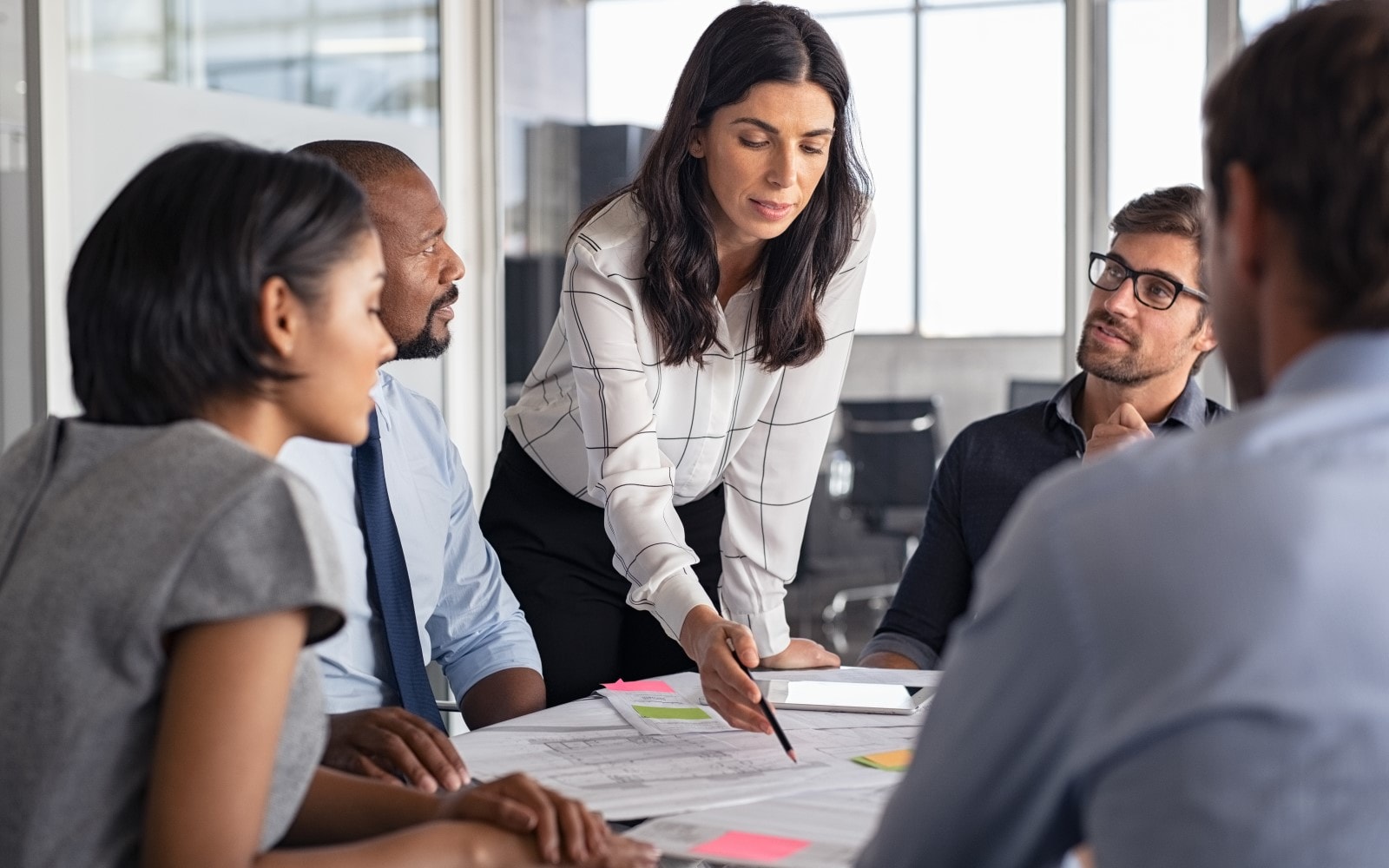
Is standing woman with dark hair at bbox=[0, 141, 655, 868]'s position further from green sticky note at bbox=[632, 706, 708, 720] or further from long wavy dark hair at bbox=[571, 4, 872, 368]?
long wavy dark hair at bbox=[571, 4, 872, 368]

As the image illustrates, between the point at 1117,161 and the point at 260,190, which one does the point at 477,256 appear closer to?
the point at 1117,161

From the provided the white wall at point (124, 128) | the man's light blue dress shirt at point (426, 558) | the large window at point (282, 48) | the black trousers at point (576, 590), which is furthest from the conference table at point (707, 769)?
the large window at point (282, 48)

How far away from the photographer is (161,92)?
124 inches

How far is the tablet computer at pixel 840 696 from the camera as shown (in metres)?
1.64

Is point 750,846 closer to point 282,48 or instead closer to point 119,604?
point 119,604

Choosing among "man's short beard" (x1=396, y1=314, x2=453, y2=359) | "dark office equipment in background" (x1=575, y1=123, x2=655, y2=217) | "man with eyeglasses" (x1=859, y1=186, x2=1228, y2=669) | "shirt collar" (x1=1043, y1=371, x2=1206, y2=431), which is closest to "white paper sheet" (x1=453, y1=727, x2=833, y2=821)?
"man's short beard" (x1=396, y1=314, x2=453, y2=359)

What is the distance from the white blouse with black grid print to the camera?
6.48 ft

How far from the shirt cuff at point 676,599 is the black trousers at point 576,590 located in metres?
0.34

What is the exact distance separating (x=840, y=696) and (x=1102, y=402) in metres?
0.96

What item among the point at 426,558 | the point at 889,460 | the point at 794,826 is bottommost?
the point at 889,460

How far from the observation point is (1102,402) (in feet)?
7.88

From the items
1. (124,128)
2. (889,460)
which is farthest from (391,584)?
(889,460)

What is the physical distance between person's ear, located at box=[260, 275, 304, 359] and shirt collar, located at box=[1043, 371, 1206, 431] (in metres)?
1.63

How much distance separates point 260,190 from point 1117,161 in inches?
124
